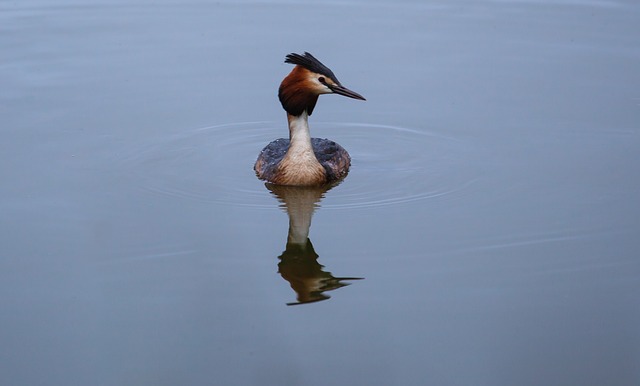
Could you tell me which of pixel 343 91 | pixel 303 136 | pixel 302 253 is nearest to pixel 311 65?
pixel 343 91

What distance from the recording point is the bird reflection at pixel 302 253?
8031 mm

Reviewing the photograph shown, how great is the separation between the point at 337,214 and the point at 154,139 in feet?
8.63

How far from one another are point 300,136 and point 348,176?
1.93 feet

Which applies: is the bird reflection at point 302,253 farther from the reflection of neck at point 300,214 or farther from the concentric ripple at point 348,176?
the concentric ripple at point 348,176

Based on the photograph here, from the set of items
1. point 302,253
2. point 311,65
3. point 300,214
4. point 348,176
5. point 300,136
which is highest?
point 311,65

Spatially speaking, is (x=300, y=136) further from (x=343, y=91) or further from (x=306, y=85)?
(x=343, y=91)

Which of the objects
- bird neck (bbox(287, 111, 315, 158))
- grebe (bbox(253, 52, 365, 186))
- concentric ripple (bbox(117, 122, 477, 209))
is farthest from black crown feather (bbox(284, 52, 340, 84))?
concentric ripple (bbox(117, 122, 477, 209))

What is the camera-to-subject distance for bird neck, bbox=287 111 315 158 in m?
10.3

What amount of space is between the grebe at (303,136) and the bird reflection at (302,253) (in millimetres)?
105

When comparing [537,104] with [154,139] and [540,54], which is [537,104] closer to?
[540,54]

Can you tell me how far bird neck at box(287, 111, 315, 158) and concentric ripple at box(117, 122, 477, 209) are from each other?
436 millimetres

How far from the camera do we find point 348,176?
10.5m

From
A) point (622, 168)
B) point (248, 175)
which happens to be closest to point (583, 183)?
point (622, 168)

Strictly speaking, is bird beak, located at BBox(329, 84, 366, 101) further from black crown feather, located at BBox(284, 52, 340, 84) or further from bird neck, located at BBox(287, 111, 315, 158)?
bird neck, located at BBox(287, 111, 315, 158)
